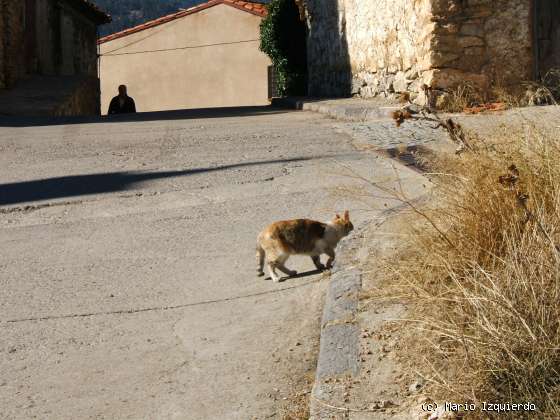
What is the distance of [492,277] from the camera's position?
3723mm

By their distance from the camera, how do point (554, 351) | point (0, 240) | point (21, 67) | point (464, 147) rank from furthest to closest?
point (21, 67) < point (0, 240) < point (464, 147) < point (554, 351)

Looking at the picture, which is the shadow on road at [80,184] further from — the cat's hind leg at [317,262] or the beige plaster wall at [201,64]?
the beige plaster wall at [201,64]

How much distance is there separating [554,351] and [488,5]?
9.76 m

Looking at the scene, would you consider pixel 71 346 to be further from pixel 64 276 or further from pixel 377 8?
pixel 377 8

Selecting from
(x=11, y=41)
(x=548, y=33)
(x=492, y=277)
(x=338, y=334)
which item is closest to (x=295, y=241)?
(x=338, y=334)

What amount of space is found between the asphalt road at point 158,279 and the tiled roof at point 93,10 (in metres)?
18.4

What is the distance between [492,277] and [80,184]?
236 inches

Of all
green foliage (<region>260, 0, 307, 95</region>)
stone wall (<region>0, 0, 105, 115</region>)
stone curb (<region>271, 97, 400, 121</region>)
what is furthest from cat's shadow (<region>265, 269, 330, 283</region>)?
green foliage (<region>260, 0, 307, 95</region>)

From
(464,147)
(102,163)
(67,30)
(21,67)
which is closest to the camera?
(464,147)

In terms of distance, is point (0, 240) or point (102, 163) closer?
point (0, 240)

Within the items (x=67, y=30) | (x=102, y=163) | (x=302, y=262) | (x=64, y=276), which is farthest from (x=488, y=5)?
(x=67, y=30)

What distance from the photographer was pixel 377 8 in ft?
50.6

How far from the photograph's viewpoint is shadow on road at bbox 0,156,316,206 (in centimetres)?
864

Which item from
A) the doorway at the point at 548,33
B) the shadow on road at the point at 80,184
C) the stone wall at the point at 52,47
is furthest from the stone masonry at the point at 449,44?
the stone wall at the point at 52,47
